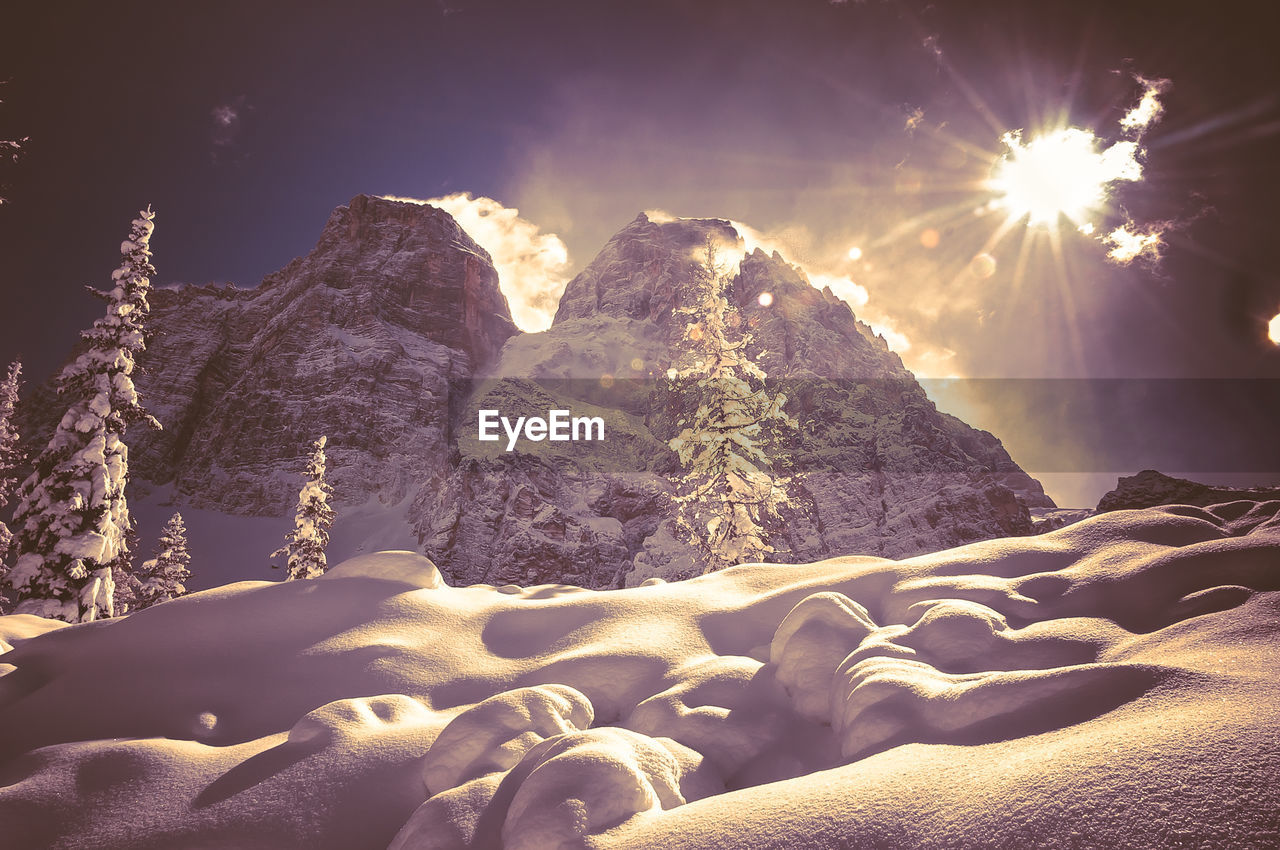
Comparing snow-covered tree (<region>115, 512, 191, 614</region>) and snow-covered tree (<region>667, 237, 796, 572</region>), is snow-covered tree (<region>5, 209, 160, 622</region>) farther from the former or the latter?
snow-covered tree (<region>115, 512, 191, 614</region>)

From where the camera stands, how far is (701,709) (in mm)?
3906

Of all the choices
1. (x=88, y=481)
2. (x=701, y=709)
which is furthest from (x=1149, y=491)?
(x=88, y=481)

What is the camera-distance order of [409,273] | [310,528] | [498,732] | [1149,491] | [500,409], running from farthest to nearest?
[409,273] < [500,409] < [1149,491] < [310,528] < [498,732]

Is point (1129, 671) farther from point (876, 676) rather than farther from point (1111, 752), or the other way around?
point (876, 676)

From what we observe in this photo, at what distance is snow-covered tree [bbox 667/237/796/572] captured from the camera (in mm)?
20969

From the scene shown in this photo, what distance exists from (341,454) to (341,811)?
9053 centimetres

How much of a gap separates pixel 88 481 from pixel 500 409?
7408 cm

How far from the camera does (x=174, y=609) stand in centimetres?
582

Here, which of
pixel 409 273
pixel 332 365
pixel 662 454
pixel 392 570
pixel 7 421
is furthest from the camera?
pixel 409 273

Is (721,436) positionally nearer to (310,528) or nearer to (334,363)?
(310,528)

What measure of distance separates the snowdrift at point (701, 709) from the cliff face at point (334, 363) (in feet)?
265

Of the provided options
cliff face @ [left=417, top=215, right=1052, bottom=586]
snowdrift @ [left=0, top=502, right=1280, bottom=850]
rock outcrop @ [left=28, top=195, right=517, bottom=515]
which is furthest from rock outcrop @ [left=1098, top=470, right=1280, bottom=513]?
rock outcrop @ [left=28, top=195, right=517, bottom=515]

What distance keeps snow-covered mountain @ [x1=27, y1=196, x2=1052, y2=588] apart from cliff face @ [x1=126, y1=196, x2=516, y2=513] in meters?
0.35

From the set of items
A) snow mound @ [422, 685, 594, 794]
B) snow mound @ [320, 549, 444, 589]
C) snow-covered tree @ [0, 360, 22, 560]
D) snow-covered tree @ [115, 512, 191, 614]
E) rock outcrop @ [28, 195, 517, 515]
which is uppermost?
rock outcrop @ [28, 195, 517, 515]
